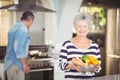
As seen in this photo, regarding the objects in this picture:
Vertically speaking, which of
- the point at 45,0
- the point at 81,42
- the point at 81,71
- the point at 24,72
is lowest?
the point at 24,72

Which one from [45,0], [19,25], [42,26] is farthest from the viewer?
[42,26]

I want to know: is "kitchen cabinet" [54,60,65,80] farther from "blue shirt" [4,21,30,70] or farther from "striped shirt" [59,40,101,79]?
"striped shirt" [59,40,101,79]

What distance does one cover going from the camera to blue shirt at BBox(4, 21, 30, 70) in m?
4.13

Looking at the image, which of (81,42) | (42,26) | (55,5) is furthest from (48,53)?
(81,42)

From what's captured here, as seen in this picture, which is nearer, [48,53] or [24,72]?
[24,72]

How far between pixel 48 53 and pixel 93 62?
3127mm

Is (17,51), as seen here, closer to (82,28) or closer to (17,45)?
(17,45)

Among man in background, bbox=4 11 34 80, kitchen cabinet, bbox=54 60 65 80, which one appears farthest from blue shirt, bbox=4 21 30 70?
kitchen cabinet, bbox=54 60 65 80

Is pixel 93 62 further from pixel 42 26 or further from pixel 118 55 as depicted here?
pixel 118 55

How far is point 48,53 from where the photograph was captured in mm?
5445

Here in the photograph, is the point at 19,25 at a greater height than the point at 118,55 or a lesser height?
greater

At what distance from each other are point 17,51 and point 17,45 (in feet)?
0.31

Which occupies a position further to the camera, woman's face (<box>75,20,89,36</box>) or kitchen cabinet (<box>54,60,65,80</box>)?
kitchen cabinet (<box>54,60,65,80</box>)

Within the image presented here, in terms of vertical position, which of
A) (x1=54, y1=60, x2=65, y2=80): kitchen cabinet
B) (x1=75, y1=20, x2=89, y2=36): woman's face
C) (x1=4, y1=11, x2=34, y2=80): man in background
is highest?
(x1=75, y1=20, x2=89, y2=36): woman's face
